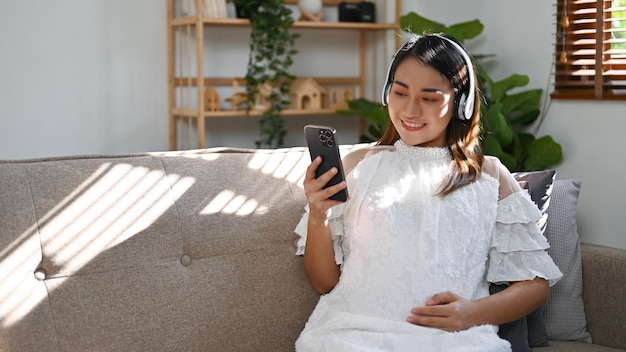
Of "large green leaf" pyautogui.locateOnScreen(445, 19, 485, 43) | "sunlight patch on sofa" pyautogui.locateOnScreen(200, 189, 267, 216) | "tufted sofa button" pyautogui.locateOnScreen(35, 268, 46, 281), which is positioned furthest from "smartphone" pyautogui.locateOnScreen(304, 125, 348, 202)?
"large green leaf" pyautogui.locateOnScreen(445, 19, 485, 43)

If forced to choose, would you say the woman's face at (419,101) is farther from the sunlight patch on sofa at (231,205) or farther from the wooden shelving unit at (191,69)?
the wooden shelving unit at (191,69)

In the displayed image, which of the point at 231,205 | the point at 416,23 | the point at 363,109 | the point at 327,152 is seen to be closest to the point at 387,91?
the point at 327,152

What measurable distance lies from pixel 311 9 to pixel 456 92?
2238 mm

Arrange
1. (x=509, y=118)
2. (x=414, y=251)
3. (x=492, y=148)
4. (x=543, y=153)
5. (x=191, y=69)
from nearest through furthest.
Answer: (x=414, y=251) < (x=492, y=148) < (x=543, y=153) < (x=509, y=118) < (x=191, y=69)

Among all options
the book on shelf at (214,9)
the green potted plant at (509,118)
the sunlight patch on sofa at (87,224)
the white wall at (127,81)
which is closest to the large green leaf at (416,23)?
the green potted plant at (509,118)

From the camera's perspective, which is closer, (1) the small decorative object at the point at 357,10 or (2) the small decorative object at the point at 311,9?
(2) the small decorative object at the point at 311,9

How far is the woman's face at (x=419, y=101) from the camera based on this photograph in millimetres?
1741

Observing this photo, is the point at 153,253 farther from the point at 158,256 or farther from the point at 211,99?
the point at 211,99

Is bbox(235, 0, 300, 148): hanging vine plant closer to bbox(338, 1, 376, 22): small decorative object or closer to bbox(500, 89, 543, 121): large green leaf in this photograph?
bbox(338, 1, 376, 22): small decorative object

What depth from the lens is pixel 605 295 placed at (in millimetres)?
2027

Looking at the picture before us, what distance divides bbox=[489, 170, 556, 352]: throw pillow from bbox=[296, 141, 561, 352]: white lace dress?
10 centimetres

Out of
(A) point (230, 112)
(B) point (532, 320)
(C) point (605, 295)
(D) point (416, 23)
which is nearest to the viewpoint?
(B) point (532, 320)

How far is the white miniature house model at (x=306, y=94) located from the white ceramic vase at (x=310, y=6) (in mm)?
308

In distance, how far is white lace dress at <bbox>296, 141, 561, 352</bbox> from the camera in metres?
1.68
